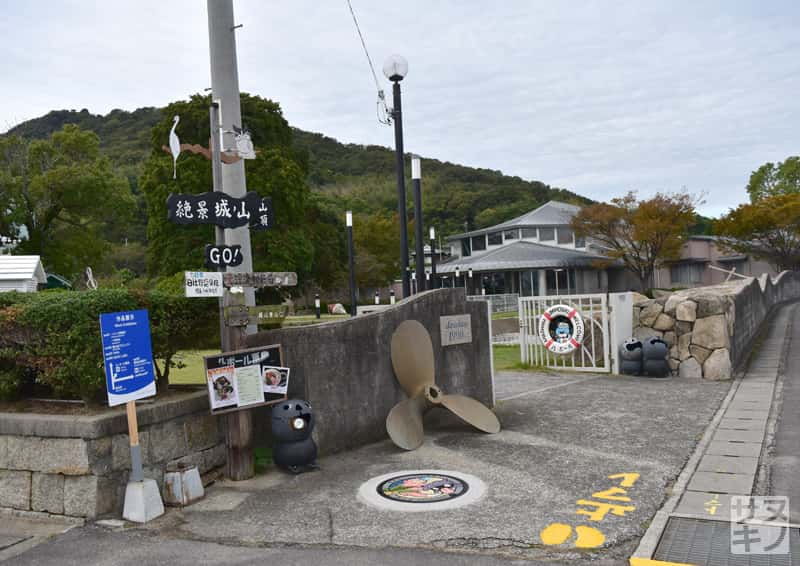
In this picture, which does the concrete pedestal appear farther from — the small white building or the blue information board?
the small white building

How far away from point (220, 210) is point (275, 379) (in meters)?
1.77

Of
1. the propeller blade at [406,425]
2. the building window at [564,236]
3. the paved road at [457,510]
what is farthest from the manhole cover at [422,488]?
the building window at [564,236]

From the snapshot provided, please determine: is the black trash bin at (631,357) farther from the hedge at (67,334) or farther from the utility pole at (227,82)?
the hedge at (67,334)

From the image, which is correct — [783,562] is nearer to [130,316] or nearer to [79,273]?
[130,316]

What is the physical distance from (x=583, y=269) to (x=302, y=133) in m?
76.9

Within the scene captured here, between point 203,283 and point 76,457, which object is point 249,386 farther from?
Result: point 76,457

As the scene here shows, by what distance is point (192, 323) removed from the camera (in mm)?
6488

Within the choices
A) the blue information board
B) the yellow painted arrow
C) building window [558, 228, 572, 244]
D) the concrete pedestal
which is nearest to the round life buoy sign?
the yellow painted arrow

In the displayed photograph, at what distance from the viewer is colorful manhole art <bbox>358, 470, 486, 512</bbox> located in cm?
551

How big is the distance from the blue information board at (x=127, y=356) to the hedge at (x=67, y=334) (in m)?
0.32

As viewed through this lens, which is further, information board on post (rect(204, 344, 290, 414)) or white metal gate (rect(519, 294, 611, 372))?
white metal gate (rect(519, 294, 611, 372))

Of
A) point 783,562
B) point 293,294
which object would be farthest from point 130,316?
point 293,294

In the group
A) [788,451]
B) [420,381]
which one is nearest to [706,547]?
[788,451]

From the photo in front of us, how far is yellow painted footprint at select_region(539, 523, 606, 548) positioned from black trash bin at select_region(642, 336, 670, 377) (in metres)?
8.03
